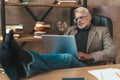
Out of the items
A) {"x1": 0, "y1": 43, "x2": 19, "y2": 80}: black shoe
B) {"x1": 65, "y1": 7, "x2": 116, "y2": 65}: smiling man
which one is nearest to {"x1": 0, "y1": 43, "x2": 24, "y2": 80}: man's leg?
{"x1": 0, "y1": 43, "x2": 19, "y2": 80}: black shoe

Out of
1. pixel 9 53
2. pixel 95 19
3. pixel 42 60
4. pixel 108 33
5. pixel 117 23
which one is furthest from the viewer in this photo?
pixel 117 23

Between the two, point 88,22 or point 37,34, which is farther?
point 37,34

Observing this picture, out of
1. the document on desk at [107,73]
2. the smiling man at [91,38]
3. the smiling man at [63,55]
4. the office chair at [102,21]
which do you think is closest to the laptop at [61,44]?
the smiling man at [63,55]

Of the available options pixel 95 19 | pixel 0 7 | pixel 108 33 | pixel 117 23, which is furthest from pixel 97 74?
pixel 117 23

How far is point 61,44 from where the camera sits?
72.4 inches

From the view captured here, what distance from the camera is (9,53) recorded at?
1245mm

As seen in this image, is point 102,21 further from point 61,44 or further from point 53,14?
point 61,44

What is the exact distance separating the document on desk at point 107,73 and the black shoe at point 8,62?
51 centimetres

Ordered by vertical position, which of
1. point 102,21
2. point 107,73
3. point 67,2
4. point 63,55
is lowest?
point 107,73

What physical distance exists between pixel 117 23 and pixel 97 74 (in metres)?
2.21

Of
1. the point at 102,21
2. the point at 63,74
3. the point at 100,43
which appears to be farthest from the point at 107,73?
the point at 102,21

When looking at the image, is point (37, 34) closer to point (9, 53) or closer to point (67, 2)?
point (67, 2)

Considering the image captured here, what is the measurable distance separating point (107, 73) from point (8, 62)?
2.12 ft

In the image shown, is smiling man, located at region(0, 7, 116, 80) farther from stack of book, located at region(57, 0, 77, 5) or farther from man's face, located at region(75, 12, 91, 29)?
stack of book, located at region(57, 0, 77, 5)
